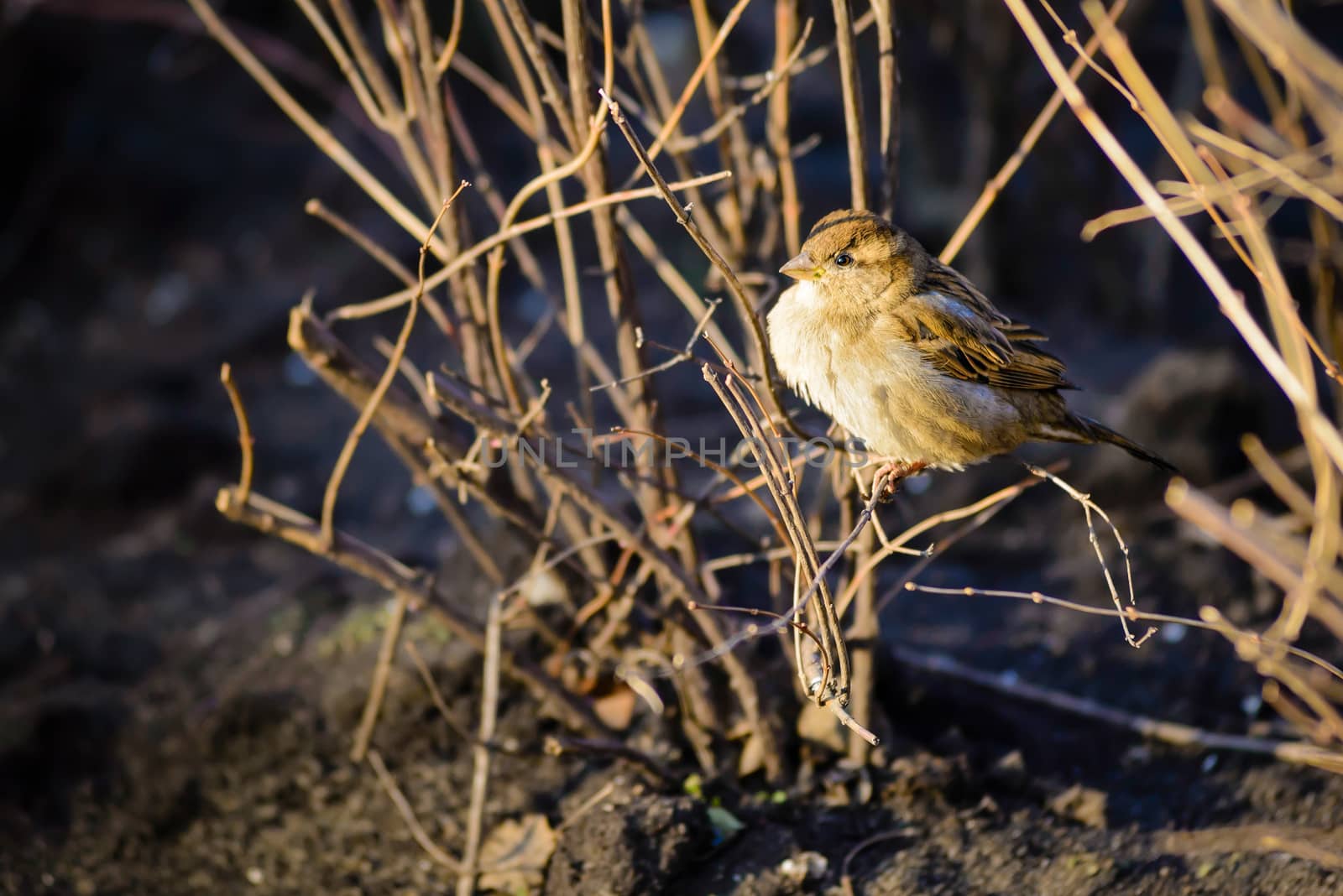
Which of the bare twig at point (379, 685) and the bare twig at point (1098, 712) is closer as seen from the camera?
the bare twig at point (379, 685)

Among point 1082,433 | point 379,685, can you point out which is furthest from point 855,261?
point 379,685

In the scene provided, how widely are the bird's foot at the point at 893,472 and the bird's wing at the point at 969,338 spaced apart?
0.80ft

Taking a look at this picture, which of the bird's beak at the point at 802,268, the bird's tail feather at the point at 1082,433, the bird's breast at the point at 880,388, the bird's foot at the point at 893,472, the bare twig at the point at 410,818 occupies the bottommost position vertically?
the bare twig at the point at 410,818

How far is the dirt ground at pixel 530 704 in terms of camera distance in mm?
2865

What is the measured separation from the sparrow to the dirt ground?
80cm

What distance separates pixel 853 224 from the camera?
2.64 metres

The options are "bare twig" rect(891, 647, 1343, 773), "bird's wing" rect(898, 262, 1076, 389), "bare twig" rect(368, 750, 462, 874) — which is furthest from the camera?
"bare twig" rect(891, 647, 1343, 773)

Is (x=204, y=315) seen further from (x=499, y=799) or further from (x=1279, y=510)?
(x=1279, y=510)

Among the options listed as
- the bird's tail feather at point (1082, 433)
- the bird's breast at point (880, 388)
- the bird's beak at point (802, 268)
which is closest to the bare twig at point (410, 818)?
the bird's breast at point (880, 388)

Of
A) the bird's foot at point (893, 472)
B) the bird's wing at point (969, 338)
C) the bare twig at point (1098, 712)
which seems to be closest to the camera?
the bird's foot at point (893, 472)

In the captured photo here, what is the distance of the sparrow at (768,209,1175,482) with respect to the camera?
2713 millimetres

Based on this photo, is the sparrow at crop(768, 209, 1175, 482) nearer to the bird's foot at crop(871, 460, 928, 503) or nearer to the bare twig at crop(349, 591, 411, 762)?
the bird's foot at crop(871, 460, 928, 503)

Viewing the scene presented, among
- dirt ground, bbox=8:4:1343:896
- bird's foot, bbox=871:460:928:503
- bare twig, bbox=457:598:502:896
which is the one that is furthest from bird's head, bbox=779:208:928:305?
bare twig, bbox=457:598:502:896

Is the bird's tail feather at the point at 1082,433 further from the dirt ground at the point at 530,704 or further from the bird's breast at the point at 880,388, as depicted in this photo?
the dirt ground at the point at 530,704
